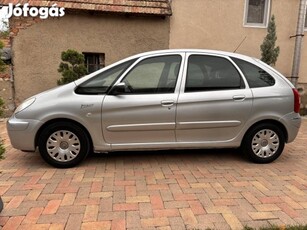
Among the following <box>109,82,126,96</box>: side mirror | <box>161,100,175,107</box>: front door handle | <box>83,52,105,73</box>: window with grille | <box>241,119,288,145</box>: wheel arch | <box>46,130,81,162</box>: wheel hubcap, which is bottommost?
<box>46,130,81,162</box>: wheel hubcap

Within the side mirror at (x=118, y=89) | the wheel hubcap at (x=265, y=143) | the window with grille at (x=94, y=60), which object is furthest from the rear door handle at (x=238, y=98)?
the window with grille at (x=94, y=60)

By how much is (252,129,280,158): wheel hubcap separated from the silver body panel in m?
0.21

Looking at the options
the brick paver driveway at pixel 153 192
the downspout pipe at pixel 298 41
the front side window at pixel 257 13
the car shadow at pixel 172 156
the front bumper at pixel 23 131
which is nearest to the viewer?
the brick paver driveway at pixel 153 192

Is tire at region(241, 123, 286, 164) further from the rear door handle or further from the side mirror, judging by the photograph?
the side mirror

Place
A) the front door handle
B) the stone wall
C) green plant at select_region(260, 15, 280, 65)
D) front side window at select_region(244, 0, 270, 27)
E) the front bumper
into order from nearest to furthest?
1. the front bumper
2. the front door handle
3. the stone wall
4. green plant at select_region(260, 15, 280, 65)
5. front side window at select_region(244, 0, 270, 27)

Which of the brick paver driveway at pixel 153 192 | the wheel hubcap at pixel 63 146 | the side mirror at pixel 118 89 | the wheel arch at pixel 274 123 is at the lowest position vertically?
the brick paver driveway at pixel 153 192

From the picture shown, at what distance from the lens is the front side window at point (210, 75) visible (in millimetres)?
4148

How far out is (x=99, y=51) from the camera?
26.4ft

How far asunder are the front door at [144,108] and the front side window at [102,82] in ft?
0.37

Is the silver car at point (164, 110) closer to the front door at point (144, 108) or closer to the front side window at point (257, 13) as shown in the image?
the front door at point (144, 108)

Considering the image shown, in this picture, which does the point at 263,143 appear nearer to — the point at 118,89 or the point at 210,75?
the point at 210,75

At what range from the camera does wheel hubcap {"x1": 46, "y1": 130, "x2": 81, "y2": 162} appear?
13.1ft

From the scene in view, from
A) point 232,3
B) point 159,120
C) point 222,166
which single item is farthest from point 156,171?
point 232,3

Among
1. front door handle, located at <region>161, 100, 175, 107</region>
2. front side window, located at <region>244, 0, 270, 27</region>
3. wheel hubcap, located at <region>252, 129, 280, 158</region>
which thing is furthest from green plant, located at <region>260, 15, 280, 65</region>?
front door handle, located at <region>161, 100, 175, 107</region>
